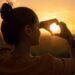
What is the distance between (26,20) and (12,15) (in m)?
0.06

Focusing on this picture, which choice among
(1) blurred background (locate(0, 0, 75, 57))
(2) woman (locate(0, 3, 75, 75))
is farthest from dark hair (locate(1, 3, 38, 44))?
(1) blurred background (locate(0, 0, 75, 57))

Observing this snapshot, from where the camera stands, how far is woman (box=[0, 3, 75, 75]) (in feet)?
3.21

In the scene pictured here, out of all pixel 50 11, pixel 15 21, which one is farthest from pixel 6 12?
pixel 50 11

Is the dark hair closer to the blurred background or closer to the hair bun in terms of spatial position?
the hair bun

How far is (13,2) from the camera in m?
1.84

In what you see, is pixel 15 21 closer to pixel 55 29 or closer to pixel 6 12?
pixel 6 12

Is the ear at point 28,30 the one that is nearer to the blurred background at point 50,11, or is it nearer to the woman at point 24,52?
the woman at point 24,52

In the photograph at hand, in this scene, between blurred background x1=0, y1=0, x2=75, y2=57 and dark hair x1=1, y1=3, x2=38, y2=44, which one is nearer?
dark hair x1=1, y1=3, x2=38, y2=44

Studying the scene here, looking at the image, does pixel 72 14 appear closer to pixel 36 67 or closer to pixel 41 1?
pixel 41 1

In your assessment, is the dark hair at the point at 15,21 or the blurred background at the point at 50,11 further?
the blurred background at the point at 50,11

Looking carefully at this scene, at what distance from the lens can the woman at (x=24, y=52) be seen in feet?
3.21

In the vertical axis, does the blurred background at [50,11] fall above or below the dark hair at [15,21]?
above

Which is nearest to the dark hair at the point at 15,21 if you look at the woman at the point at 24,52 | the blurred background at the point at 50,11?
the woman at the point at 24,52

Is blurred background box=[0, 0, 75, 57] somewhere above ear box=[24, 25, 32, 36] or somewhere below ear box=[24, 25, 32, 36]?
above
